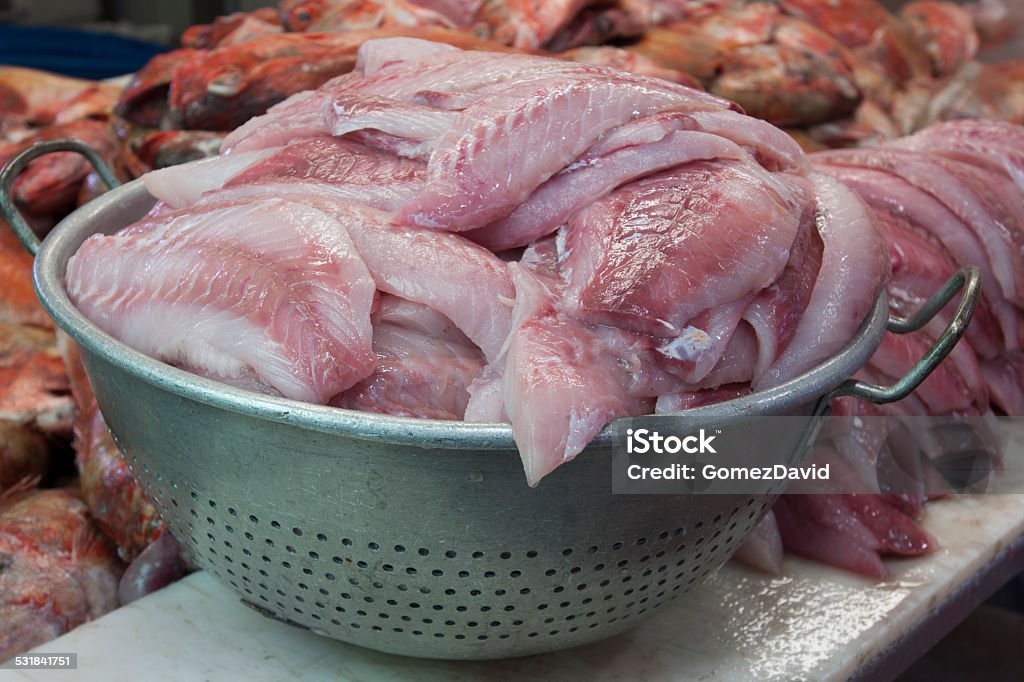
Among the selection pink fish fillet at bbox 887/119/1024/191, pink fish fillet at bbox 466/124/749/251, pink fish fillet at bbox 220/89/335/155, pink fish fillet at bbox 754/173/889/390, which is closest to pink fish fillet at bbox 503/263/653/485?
pink fish fillet at bbox 466/124/749/251

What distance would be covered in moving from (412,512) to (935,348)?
2.20 ft

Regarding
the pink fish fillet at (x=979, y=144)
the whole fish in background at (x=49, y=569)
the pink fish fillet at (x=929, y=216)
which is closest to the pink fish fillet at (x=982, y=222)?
the pink fish fillet at (x=929, y=216)

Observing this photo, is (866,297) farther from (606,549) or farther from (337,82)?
(337,82)

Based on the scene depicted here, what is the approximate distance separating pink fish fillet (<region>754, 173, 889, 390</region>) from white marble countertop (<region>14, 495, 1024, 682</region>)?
0.48 m

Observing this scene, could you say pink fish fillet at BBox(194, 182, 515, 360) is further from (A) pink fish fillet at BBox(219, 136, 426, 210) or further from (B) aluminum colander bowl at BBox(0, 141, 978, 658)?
(B) aluminum colander bowl at BBox(0, 141, 978, 658)

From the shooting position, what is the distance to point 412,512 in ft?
3.66

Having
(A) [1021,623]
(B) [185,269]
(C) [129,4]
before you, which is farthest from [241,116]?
(C) [129,4]

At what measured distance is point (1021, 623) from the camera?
224cm

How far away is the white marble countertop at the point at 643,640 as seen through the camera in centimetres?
143

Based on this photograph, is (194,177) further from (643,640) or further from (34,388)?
(643,640)

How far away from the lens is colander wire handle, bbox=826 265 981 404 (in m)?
1.23

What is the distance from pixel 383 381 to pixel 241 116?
51.5 inches

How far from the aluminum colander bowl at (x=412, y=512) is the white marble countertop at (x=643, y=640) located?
0.46 ft

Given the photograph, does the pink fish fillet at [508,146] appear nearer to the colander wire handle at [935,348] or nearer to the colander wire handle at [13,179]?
the colander wire handle at [935,348]
